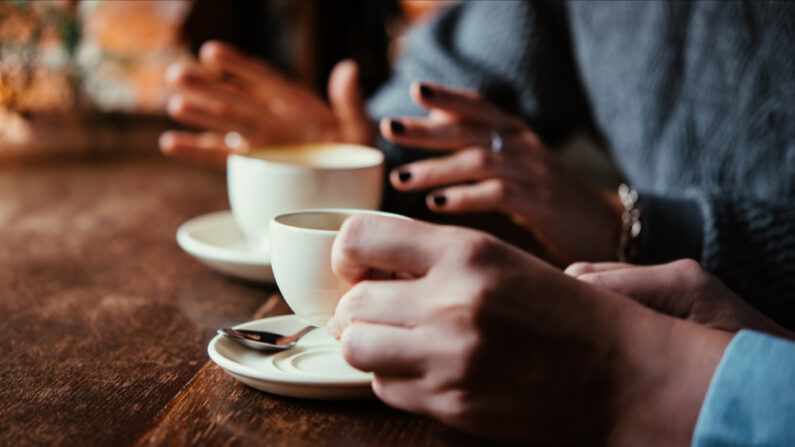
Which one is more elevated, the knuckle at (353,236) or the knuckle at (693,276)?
the knuckle at (353,236)

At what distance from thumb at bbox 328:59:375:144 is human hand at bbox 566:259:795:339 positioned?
631 mm

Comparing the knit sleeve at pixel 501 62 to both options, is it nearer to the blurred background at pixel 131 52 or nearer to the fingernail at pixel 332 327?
the blurred background at pixel 131 52

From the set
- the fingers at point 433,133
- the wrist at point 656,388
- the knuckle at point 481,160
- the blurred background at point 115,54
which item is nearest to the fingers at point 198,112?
the fingers at point 433,133

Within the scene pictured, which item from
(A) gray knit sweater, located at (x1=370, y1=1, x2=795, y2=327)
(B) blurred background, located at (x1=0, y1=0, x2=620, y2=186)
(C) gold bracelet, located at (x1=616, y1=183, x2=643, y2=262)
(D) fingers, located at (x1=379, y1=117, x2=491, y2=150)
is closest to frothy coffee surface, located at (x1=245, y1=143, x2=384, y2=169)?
(D) fingers, located at (x1=379, y1=117, x2=491, y2=150)

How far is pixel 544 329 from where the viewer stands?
1.26 feet

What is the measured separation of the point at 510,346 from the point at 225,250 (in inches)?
17.0

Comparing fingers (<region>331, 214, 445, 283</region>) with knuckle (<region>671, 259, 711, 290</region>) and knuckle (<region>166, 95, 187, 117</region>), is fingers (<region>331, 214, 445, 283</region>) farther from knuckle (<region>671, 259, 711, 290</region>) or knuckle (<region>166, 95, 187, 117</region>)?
knuckle (<region>166, 95, 187, 117</region>)

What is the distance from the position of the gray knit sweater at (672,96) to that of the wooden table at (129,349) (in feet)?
1.38

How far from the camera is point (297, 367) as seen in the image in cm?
48

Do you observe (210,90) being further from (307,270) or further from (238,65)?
(307,270)

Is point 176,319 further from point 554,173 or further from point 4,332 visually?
point 554,173

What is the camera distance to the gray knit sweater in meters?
0.74

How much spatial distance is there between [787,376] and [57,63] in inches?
64.7

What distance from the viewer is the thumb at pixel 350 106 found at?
1037mm
